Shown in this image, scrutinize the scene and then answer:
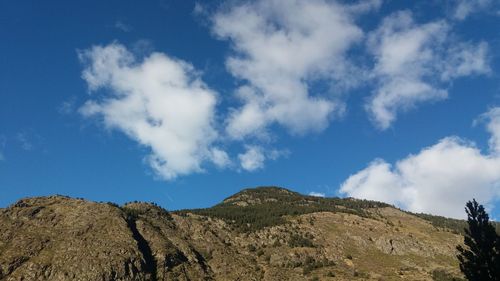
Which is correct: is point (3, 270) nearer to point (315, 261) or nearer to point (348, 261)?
point (315, 261)

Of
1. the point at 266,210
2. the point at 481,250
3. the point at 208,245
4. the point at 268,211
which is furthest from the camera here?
the point at 266,210

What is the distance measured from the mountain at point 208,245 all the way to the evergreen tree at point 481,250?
6598cm

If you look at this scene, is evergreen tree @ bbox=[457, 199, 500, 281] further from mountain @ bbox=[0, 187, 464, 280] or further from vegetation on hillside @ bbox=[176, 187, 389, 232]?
vegetation on hillside @ bbox=[176, 187, 389, 232]

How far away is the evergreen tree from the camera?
37.0m

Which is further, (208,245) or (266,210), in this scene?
(266,210)

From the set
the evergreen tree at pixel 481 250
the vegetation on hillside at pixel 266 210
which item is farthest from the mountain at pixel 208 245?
the evergreen tree at pixel 481 250

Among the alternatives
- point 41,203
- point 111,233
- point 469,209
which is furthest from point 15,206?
point 469,209

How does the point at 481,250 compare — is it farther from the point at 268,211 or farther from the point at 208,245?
the point at 268,211

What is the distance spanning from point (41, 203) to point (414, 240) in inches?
4073

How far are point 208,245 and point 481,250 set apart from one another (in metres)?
85.9

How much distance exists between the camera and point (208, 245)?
116562 mm

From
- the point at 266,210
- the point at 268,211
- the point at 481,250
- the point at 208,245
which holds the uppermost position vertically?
the point at 266,210

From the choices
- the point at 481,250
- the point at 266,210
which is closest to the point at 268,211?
the point at 266,210

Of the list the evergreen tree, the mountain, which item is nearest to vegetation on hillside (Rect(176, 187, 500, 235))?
the mountain
